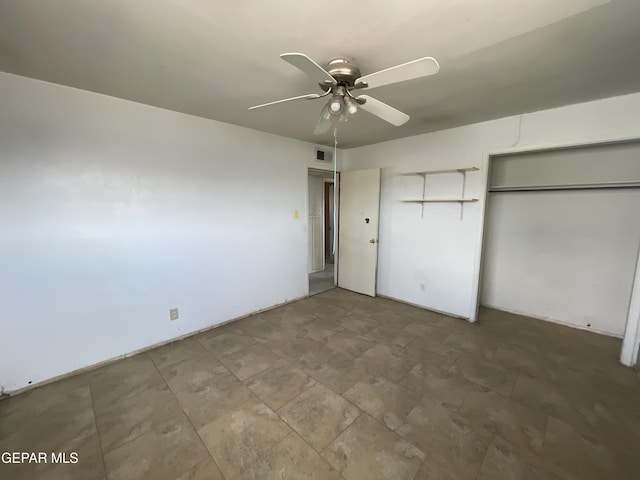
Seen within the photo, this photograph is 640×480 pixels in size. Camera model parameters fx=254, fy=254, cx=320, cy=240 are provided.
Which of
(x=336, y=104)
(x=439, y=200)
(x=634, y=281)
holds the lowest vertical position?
(x=634, y=281)

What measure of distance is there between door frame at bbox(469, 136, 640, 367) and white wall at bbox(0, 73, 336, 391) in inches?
105

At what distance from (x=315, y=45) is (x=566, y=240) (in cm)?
363

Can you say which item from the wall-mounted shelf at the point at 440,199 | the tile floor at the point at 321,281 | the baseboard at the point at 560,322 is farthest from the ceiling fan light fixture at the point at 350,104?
the baseboard at the point at 560,322

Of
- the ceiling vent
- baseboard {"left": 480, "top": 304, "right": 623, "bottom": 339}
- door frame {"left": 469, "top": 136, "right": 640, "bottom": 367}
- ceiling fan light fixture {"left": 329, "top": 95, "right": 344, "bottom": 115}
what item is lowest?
baseboard {"left": 480, "top": 304, "right": 623, "bottom": 339}

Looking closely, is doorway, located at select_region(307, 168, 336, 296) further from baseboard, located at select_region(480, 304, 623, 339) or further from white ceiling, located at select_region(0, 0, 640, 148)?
white ceiling, located at select_region(0, 0, 640, 148)

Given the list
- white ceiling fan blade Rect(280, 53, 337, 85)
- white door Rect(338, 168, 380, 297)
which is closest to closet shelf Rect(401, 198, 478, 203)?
white door Rect(338, 168, 380, 297)

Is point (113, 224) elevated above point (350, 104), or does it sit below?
below

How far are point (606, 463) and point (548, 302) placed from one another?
2.28 meters

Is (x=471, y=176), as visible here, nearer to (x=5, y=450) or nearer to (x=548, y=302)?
(x=548, y=302)

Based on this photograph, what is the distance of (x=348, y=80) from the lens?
163cm

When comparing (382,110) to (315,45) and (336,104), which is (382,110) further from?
(315,45)

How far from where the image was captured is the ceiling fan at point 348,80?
1.25 meters
